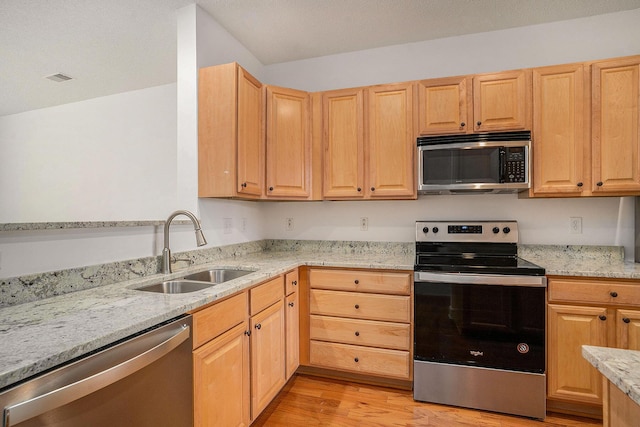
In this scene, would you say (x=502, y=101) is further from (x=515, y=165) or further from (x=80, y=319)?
(x=80, y=319)

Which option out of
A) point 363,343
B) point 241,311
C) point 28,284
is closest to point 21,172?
point 28,284

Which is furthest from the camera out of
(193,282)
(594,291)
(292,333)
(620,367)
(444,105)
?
(444,105)

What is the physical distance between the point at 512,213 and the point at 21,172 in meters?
5.07

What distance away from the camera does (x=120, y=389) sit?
0.94m

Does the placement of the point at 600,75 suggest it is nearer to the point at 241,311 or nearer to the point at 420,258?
the point at 420,258

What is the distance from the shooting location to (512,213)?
8.13 ft

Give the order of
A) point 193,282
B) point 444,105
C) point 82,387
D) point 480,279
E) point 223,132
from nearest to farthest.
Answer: point 82,387
point 193,282
point 480,279
point 223,132
point 444,105

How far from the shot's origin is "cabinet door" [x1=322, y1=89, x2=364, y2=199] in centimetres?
252

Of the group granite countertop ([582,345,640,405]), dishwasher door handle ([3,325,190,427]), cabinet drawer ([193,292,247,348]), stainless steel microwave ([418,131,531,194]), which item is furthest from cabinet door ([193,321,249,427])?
stainless steel microwave ([418,131,531,194])

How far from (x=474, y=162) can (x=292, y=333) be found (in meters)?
1.78

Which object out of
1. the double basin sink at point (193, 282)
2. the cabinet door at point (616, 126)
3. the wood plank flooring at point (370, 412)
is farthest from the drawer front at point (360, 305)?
the cabinet door at point (616, 126)

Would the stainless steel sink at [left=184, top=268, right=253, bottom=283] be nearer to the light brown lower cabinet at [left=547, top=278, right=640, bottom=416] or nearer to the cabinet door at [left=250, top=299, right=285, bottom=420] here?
the cabinet door at [left=250, top=299, right=285, bottom=420]

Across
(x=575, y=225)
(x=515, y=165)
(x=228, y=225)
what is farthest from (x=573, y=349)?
(x=228, y=225)

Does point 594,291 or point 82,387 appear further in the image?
point 594,291
